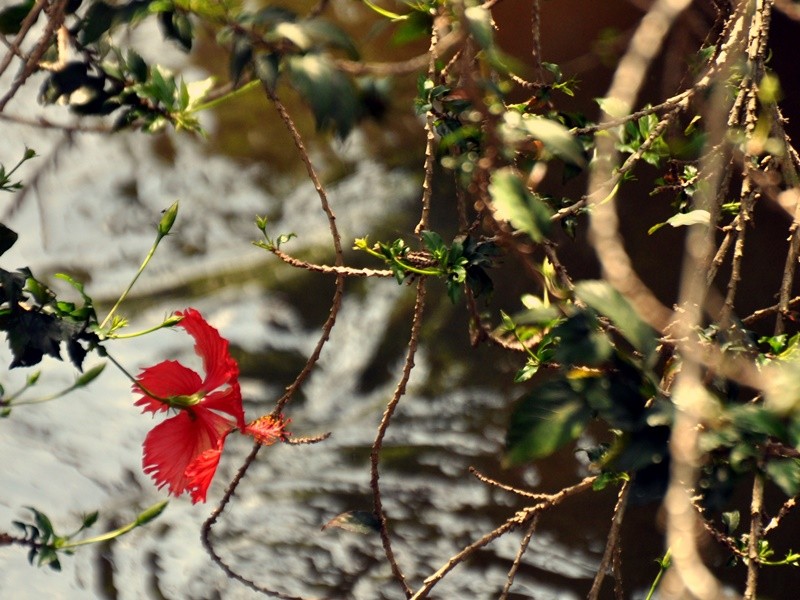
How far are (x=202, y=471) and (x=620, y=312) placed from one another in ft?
1.66

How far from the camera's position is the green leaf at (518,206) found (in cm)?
72

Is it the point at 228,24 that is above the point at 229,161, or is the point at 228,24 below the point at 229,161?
below

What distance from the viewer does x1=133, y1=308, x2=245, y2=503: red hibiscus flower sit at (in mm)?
1045

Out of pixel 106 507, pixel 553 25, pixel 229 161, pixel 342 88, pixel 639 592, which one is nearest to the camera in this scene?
pixel 342 88

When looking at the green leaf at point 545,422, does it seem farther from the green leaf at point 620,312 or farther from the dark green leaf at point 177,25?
the dark green leaf at point 177,25

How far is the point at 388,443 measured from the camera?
7.52 ft

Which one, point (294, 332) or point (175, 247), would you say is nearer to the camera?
point (294, 332)

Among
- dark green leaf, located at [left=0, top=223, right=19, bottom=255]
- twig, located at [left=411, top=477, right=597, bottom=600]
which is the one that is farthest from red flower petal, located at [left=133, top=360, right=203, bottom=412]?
twig, located at [left=411, top=477, right=597, bottom=600]

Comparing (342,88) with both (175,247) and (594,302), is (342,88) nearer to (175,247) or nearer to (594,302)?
(594,302)

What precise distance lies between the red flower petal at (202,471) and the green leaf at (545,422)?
40cm

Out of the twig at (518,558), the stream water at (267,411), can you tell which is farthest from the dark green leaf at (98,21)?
the stream water at (267,411)

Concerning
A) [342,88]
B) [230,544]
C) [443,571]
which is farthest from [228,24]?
[230,544]

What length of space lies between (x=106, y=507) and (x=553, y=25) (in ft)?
5.27

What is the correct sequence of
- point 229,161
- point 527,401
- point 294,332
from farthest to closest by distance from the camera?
point 229,161, point 294,332, point 527,401
